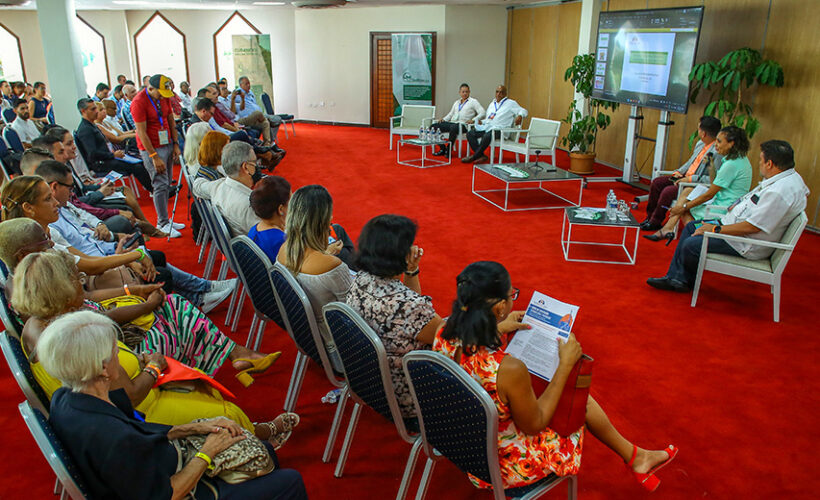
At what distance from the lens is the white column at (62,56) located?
282 inches

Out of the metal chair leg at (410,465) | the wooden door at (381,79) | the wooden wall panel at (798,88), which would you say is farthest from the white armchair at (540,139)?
the metal chair leg at (410,465)

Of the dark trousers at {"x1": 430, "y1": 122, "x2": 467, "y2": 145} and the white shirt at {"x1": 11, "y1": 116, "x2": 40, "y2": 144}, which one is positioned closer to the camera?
the white shirt at {"x1": 11, "y1": 116, "x2": 40, "y2": 144}

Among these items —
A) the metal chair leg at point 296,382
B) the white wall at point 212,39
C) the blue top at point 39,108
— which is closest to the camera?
the metal chair leg at point 296,382

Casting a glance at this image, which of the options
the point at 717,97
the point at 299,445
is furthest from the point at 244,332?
the point at 717,97

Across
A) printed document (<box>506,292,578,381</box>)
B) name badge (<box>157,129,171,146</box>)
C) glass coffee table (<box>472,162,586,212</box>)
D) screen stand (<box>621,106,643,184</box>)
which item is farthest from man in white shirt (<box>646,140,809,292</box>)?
name badge (<box>157,129,171,146</box>)

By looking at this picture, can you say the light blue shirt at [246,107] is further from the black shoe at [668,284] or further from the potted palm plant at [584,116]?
the black shoe at [668,284]

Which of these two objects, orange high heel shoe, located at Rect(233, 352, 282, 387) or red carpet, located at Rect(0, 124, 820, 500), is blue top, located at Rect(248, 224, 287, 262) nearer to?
orange high heel shoe, located at Rect(233, 352, 282, 387)

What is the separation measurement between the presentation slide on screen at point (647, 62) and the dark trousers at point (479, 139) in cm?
254

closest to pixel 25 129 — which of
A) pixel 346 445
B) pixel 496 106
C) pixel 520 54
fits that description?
pixel 496 106

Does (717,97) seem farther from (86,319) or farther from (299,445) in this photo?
(86,319)

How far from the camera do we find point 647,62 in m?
7.09

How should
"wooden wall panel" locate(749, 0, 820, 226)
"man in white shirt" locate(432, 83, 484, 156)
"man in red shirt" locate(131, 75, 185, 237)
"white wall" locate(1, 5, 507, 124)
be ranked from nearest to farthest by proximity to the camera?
"man in red shirt" locate(131, 75, 185, 237), "wooden wall panel" locate(749, 0, 820, 226), "man in white shirt" locate(432, 83, 484, 156), "white wall" locate(1, 5, 507, 124)

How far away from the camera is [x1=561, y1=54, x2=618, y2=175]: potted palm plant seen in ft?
27.3

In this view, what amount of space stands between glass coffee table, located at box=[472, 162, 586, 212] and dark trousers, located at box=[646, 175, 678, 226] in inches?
29.8
